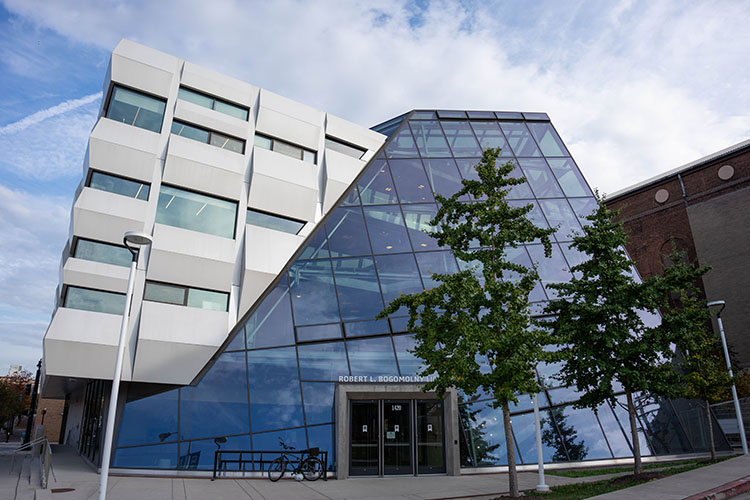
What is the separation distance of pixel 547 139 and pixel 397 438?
66.4 feet

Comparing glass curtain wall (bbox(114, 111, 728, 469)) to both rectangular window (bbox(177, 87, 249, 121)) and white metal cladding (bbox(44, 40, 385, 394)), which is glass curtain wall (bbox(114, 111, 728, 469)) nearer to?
white metal cladding (bbox(44, 40, 385, 394))

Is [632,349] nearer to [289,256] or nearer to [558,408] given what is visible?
[558,408]

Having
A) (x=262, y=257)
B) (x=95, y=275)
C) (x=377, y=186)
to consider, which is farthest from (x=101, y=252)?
(x=377, y=186)

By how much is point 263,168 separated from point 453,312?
12.7m

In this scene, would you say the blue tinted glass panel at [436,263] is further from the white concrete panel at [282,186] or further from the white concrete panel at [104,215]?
the white concrete panel at [104,215]

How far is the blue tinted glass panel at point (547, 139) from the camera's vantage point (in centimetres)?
2702

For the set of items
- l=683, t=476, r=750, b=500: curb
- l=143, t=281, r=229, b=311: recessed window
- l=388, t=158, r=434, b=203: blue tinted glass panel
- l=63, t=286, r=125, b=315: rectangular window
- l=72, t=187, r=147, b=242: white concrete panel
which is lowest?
l=683, t=476, r=750, b=500: curb

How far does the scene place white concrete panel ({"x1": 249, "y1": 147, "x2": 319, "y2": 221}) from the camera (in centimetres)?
2056

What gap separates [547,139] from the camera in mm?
27875

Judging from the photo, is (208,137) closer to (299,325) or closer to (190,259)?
(190,259)

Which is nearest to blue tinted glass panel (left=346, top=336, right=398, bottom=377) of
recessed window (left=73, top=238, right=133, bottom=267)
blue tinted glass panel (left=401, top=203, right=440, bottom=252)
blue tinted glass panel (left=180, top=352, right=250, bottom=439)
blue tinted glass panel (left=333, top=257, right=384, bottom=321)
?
blue tinted glass panel (left=333, top=257, right=384, bottom=321)

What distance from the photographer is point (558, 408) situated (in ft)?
Answer: 53.9

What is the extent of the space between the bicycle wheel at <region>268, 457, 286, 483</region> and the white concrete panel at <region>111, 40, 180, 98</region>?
15532 mm

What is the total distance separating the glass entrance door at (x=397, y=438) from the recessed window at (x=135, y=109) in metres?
14.9
